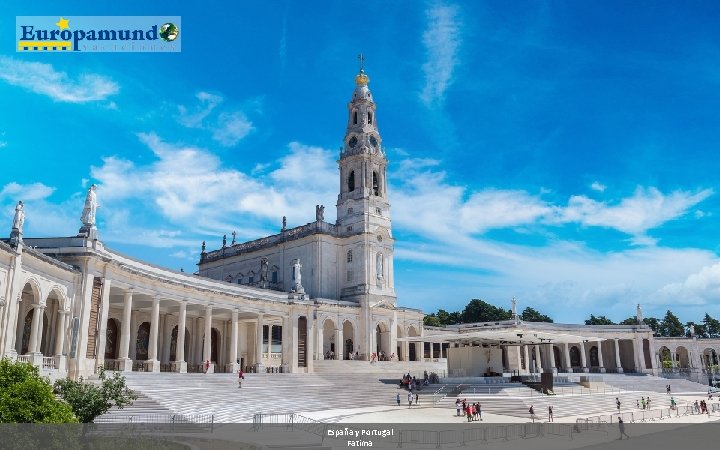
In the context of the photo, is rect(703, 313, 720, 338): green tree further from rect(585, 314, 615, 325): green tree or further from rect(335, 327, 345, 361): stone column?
rect(335, 327, 345, 361): stone column

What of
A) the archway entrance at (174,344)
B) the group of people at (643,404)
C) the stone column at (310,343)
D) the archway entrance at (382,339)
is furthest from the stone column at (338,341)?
the group of people at (643,404)

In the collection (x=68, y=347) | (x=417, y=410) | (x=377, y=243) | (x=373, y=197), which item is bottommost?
(x=417, y=410)

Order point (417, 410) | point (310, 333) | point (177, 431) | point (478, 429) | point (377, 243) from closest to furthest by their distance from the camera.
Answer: point (177, 431)
point (478, 429)
point (417, 410)
point (310, 333)
point (377, 243)

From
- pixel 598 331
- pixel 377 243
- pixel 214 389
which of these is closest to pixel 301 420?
pixel 214 389

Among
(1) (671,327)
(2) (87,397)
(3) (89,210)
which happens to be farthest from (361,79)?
(1) (671,327)

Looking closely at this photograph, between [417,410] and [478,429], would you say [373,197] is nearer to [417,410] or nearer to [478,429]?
[417,410]

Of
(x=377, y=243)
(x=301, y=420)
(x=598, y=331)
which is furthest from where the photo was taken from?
(x=598, y=331)

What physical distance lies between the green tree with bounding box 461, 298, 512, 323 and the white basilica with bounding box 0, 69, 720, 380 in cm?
1754

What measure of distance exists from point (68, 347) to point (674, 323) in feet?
390

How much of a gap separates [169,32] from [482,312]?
3487 inches

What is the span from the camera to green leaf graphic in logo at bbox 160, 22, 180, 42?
26.7 metres

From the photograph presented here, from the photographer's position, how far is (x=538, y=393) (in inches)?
1674

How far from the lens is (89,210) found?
3572cm

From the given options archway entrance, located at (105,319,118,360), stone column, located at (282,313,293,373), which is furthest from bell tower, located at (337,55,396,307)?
archway entrance, located at (105,319,118,360)
